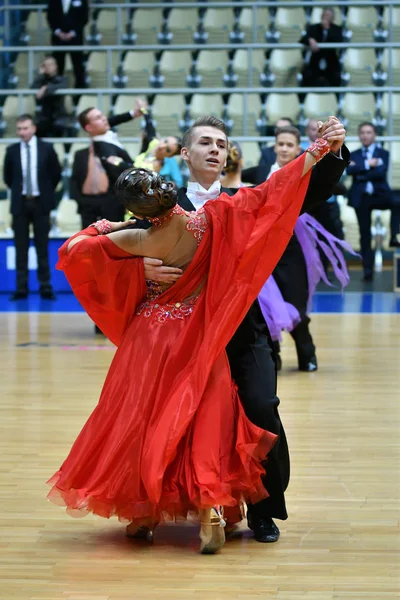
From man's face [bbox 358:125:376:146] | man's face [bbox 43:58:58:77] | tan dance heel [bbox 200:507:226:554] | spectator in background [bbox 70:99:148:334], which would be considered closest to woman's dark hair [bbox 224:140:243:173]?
spectator in background [bbox 70:99:148:334]

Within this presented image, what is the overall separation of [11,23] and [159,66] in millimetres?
2264

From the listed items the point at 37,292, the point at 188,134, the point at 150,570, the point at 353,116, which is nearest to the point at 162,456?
the point at 150,570

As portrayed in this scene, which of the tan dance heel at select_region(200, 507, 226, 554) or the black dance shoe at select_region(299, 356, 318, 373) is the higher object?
the tan dance heel at select_region(200, 507, 226, 554)

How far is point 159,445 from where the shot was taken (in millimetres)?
3678

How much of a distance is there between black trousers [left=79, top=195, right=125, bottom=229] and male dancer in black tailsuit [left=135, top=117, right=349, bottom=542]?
224 inches

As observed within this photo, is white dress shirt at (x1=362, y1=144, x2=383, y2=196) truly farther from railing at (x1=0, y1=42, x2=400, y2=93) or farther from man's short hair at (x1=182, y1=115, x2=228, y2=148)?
man's short hair at (x1=182, y1=115, x2=228, y2=148)

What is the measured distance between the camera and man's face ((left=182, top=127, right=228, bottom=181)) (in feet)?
13.3

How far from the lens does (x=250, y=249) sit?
3826 mm

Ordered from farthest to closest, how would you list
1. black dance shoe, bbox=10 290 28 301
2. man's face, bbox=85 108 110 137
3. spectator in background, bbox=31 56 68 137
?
spectator in background, bbox=31 56 68 137 < black dance shoe, bbox=10 290 28 301 < man's face, bbox=85 108 110 137

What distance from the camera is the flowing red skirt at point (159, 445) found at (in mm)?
3691

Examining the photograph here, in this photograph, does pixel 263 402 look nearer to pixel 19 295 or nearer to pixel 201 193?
pixel 201 193

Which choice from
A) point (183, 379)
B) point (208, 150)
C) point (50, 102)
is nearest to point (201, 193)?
point (208, 150)

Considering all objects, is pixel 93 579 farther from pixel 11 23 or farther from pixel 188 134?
pixel 11 23

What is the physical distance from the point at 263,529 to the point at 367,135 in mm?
9063
